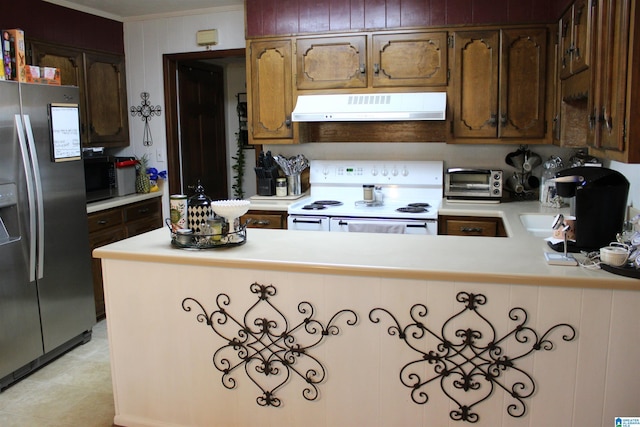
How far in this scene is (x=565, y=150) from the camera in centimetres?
427

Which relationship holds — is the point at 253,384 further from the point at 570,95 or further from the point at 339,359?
the point at 570,95

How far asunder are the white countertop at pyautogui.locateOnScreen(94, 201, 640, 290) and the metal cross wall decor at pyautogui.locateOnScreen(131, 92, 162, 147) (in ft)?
7.66

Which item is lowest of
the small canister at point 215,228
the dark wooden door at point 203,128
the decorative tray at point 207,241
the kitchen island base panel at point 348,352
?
the kitchen island base panel at point 348,352

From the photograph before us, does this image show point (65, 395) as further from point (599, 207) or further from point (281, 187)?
point (599, 207)

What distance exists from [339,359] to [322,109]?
228 centimetres

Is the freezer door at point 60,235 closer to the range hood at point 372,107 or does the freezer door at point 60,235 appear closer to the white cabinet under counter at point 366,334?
the white cabinet under counter at point 366,334

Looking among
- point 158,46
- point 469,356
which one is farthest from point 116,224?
point 469,356

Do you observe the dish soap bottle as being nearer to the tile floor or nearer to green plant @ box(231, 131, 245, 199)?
the tile floor

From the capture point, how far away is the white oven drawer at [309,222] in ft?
13.3

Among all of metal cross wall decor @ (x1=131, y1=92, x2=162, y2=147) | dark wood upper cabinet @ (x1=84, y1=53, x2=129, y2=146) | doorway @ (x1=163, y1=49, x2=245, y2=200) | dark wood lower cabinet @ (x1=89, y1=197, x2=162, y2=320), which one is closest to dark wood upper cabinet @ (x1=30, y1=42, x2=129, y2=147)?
dark wood upper cabinet @ (x1=84, y1=53, x2=129, y2=146)

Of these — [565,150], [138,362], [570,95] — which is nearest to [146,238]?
[138,362]

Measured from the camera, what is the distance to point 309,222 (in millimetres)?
4094

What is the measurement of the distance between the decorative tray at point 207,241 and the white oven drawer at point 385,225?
154 cm

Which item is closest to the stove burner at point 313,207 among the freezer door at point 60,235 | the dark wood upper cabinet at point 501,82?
the dark wood upper cabinet at point 501,82
